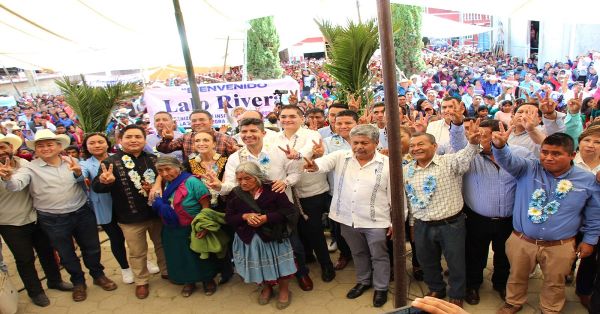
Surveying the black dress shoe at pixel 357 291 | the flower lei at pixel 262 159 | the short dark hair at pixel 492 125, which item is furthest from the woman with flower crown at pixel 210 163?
the short dark hair at pixel 492 125

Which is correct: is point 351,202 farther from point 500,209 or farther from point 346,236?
point 500,209

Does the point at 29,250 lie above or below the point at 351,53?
below

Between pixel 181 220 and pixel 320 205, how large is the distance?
134 centimetres

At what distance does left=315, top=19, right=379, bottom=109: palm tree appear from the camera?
471 cm

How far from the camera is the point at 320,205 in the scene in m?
3.86

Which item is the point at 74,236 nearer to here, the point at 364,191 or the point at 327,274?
the point at 327,274

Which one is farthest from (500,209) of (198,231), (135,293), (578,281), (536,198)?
(135,293)

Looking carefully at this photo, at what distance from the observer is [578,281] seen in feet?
10.8

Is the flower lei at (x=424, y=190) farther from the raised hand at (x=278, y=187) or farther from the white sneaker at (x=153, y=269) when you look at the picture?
the white sneaker at (x=153, y=269)

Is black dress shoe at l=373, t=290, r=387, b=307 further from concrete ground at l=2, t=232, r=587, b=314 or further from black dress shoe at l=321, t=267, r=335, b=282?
Result: black dress shoe at l=321, t=267, r=335, b=282

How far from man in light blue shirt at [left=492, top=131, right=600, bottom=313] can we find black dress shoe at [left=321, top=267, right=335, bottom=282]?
5.68 feet

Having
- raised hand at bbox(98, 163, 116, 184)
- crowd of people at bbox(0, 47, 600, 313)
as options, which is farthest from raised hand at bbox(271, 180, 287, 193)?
raised hand at bbox(98, 163, 116, 184)

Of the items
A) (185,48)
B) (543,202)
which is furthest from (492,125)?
(185,48)

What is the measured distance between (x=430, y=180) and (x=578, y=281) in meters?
1.60
